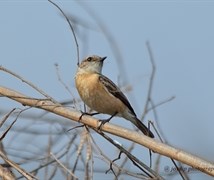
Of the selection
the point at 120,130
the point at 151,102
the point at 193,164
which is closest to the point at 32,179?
the point at 120,130

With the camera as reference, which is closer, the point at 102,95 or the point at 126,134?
the point at 126,134

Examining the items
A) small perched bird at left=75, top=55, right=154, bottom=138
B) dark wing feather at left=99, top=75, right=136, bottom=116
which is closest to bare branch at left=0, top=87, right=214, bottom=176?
small perched bird at left=75, top=55, right=154, bottom=138

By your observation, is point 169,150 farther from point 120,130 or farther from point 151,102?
point 151,102

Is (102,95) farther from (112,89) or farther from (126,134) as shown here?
(126,134)

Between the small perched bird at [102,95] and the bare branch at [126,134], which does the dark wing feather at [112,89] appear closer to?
the small perched bird at [102,95]

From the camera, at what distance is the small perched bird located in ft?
16.0

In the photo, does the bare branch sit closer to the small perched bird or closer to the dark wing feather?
the small perched bird

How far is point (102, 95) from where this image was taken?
4.95m

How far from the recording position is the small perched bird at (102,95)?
486cm

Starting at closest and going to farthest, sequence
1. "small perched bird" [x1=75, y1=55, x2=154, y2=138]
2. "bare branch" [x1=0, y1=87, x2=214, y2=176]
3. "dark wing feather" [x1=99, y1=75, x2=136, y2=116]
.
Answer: "bare branch" [x1=0, y1=87, x2=214, y2=176] < "small perched bird" [x1=75, y1=55, x2=154, y2=138] < "dark wing feather" [x1=99, y1=75, x2=136, y2=116]

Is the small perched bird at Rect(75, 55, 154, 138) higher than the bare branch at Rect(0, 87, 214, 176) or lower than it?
higher

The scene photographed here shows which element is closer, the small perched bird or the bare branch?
the bare branch

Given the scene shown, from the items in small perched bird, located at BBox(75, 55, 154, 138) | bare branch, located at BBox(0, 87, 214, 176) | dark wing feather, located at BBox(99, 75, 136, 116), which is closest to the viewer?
bare branch, located at BBox(0, 87, 214, 176)

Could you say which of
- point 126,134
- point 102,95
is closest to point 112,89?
point 102,95
